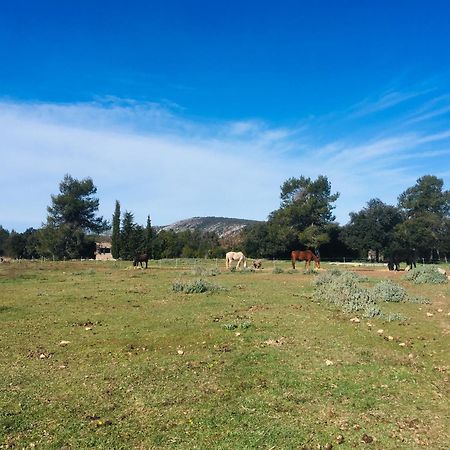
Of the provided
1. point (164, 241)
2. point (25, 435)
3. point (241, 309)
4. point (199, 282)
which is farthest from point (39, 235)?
point (25, 435)

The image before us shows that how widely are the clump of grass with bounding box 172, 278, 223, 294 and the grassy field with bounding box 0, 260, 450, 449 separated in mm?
5864

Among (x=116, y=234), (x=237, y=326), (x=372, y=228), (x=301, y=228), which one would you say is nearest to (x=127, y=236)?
(x=116, y=234)

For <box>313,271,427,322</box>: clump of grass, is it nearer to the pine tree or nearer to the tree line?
the tree line

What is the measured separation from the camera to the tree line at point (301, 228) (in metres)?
91.8

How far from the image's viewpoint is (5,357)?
1116cm

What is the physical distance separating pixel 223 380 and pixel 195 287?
13982mm

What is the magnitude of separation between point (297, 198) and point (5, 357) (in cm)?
8888

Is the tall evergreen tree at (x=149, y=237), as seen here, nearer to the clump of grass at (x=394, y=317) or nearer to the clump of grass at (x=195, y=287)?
the clump of grass at (x=195, y=287)

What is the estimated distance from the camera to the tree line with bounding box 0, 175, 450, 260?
301ft

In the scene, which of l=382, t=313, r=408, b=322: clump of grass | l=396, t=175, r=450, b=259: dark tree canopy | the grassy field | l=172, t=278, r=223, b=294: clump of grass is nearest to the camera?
the grassy field

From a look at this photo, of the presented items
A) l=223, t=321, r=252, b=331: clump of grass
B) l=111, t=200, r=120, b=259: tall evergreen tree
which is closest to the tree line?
l=111, t=200, r=120, b=259: tall evergreen tree

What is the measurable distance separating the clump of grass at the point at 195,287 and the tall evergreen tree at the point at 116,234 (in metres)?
76.5

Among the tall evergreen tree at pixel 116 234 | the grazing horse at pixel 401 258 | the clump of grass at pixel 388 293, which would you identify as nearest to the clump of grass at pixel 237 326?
the clump of grass at pixel 388 293

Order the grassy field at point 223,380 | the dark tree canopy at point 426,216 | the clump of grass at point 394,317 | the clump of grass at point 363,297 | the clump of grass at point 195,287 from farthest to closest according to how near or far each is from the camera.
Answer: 1. the dark tree canopy at point 426,216
2. the clump of grass at point 195,287
3. the clump of grass at point 363,297
4. the clump of grass at point 394,317
5. the grassy field at point 223,380
